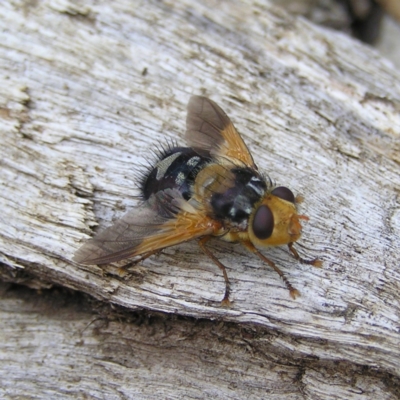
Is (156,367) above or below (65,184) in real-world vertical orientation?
below

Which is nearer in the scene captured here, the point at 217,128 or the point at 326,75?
the point at 217,128

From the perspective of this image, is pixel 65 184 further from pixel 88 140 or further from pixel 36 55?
pixel 36 55

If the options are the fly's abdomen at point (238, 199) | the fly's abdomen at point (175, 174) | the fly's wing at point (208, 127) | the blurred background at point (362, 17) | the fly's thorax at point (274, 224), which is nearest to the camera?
the fly's thorax at point (274, 224)

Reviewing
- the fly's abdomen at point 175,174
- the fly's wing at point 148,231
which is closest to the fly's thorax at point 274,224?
the fly's wing at point 148,231

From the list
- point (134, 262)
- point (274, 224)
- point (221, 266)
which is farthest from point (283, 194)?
point (134, 262)

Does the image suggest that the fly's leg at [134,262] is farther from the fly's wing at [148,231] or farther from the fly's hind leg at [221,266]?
the fly's hind leg at [221,266]

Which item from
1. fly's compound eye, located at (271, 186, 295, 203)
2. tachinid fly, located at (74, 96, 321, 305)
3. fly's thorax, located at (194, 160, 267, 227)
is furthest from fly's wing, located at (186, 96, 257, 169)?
fly's compound eye, located at (271, 186, 295, 203)

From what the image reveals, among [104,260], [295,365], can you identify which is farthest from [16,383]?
[295,365]
